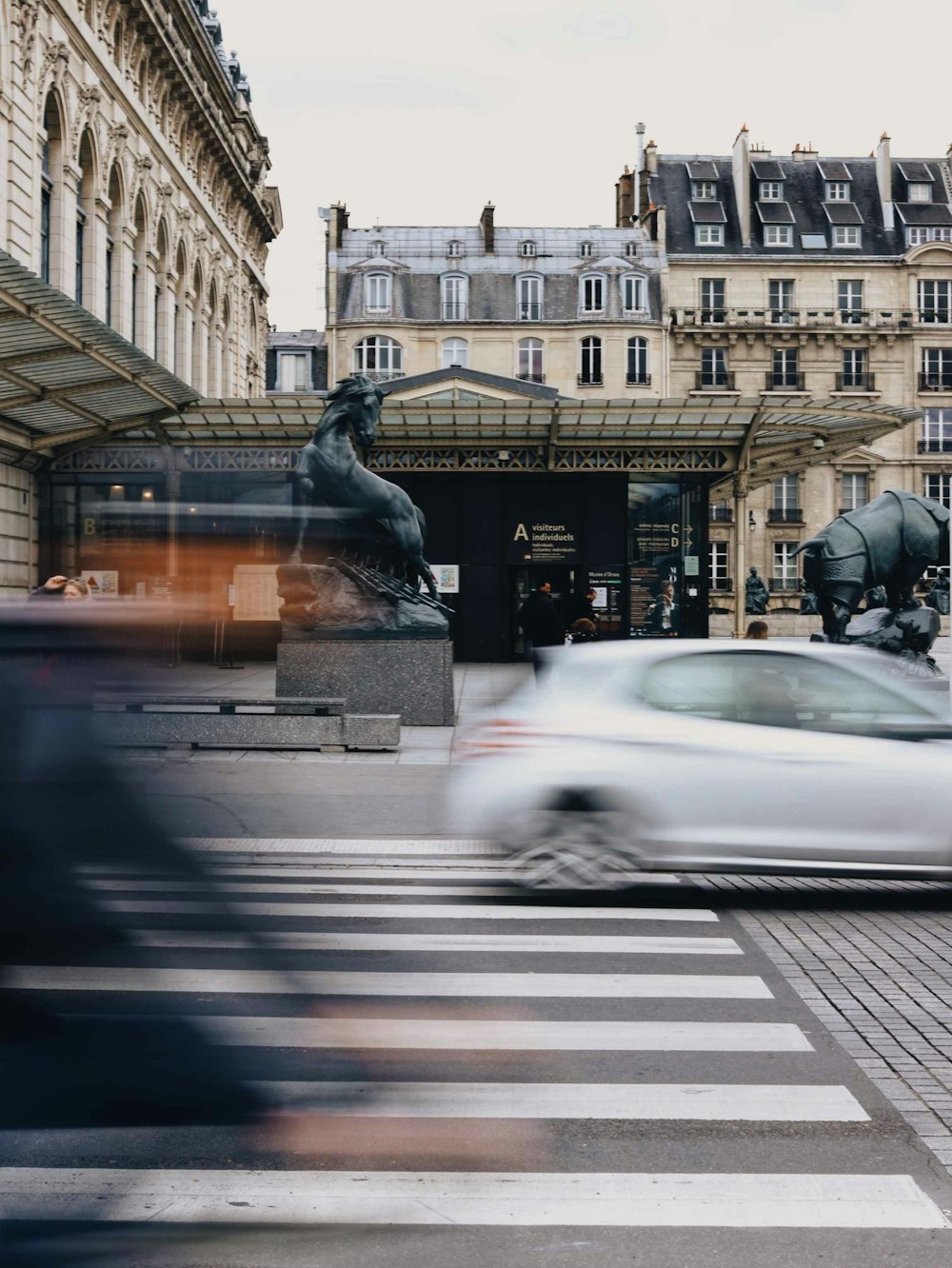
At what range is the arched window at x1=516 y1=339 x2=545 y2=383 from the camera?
71938 mm

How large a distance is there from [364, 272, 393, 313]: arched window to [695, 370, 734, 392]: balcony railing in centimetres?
1657

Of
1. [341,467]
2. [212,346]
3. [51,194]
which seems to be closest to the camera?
[341,467]

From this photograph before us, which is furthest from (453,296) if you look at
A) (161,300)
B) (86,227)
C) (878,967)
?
(878,967)

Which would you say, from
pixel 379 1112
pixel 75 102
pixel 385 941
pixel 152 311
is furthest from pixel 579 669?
pixel 152 311

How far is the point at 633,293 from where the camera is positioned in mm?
72375

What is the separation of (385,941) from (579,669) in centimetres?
249

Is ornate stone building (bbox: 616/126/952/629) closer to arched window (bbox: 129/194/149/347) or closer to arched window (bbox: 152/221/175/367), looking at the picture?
arched window (bbox: 152/221/175/367)

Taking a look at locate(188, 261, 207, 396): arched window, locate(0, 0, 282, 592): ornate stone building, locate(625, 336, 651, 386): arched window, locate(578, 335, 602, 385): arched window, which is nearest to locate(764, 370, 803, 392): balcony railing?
locate(625, 336, 651, 386): arched window

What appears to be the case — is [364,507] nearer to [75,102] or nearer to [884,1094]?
[884,1094]

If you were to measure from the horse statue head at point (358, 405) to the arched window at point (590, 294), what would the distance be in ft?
179

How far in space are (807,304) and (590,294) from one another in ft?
39.5

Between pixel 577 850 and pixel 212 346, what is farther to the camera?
pixel 212 346

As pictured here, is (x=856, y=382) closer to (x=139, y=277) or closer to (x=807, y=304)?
(x=807, y=304)

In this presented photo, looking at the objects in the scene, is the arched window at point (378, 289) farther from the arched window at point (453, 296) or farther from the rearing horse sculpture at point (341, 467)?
the rearing horse sculpture at point (341, 467)
